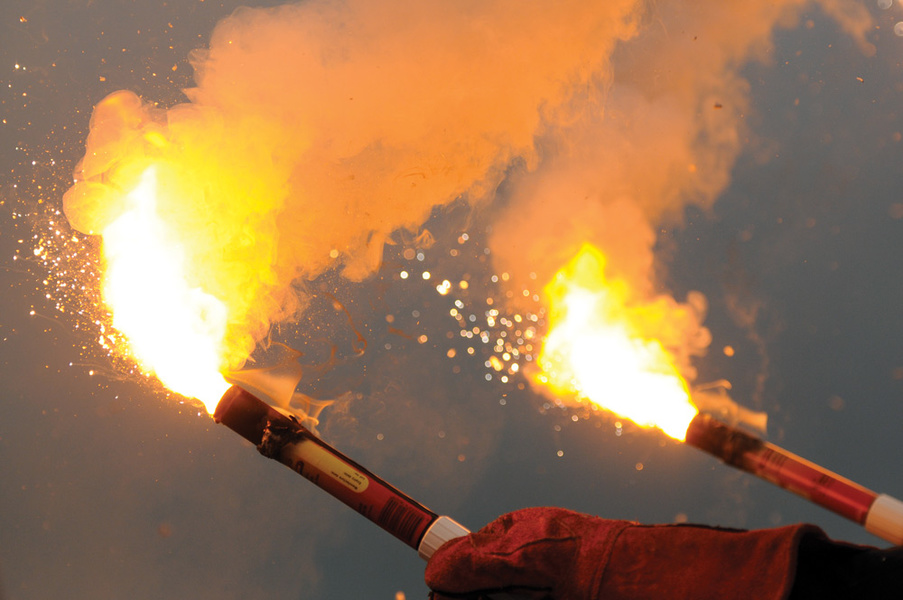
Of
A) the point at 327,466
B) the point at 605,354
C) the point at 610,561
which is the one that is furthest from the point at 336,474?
the point at 605,354

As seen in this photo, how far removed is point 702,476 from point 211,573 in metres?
1.98

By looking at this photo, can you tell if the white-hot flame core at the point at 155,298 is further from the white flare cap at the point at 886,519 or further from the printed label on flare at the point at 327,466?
the white flare cap at the point at 886,519

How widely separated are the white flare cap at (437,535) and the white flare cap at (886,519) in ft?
2.84

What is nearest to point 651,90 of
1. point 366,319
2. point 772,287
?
point 772,287

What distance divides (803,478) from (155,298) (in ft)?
6.12

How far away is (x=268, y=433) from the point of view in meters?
1.56

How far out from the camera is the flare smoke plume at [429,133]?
2.14 m

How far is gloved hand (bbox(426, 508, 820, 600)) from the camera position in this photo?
3.08 feet

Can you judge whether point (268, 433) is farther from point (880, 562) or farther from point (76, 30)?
point (76, 30)

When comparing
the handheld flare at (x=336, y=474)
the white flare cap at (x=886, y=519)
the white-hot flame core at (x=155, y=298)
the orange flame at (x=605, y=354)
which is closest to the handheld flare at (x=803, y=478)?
the white flare cap at (x=886, y=519)

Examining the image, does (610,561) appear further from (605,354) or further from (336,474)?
(605,354)

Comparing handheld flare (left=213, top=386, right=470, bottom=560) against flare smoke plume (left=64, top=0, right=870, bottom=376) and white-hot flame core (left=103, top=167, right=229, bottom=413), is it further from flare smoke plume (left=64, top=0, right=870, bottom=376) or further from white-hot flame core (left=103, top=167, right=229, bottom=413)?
flare smoke plume (left=64, top=0, right=870, bottom=376)

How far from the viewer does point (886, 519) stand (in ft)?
4.33

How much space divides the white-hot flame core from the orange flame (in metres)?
1.19
